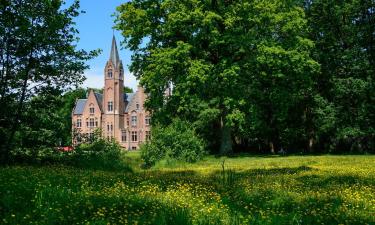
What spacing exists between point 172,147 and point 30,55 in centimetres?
1220

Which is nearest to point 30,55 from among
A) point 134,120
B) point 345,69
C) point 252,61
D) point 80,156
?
point 80,156

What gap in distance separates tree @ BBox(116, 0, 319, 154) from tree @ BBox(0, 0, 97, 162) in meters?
14.9

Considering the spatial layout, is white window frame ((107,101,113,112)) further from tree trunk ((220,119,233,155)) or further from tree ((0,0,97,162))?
tree ((0,0,97,162))

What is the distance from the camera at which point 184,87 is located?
35.0 m

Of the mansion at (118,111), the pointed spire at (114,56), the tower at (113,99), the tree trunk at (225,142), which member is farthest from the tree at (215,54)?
the pointed spire at (114,56)

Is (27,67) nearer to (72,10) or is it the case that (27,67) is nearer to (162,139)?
(72,10)

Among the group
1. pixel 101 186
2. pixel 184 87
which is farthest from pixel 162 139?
pixel 101 186

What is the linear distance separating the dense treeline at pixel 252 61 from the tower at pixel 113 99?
59.2 meters

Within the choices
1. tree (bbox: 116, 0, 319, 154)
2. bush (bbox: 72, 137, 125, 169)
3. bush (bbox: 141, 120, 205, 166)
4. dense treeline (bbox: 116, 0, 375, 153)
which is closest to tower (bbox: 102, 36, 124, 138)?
dense treeline (bbox: 116, 0, 375, 153)

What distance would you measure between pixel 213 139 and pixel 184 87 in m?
13.0

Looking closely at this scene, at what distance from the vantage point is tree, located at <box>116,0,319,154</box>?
35.3 meters

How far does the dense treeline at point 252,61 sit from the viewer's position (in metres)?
35.6

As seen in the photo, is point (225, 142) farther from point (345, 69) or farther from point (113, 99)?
point (113, 99)

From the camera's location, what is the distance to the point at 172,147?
28984 mm
